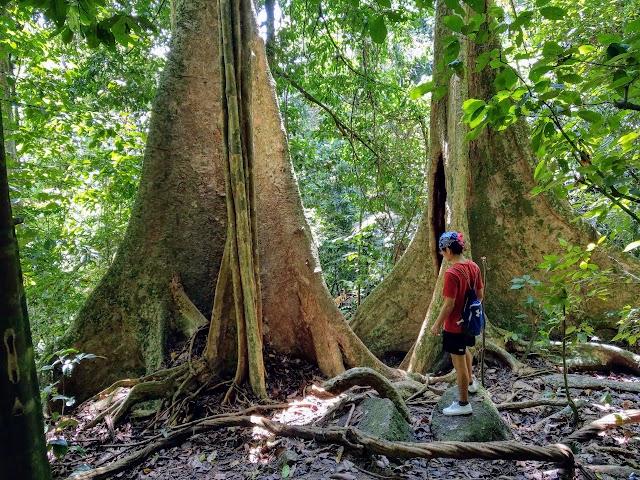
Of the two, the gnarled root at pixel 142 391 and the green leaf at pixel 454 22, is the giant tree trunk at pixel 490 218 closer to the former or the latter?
the gnarled root at pixel 142 391

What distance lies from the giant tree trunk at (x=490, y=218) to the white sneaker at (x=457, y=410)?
7.61ft

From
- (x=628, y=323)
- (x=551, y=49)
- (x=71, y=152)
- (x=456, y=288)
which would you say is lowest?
(x=628, y=323)

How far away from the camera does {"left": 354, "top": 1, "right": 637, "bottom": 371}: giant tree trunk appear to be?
5.47m

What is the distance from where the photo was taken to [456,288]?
3.19 meters

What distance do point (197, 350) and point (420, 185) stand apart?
5240 mm

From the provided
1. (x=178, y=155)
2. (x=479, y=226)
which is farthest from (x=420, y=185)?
(x=178, y=155)

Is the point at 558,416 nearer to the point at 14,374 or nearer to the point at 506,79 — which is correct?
the point at 506,79

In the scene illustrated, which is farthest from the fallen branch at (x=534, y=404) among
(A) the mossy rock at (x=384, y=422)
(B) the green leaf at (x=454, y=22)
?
(B) the green leaf at (x=454, y=22)

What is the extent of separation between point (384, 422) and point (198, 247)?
9.07 feet

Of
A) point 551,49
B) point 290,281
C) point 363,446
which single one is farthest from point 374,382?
point 551,49

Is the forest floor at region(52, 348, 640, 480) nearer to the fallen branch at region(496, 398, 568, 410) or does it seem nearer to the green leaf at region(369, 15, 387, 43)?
the fallen branch at region(496, 398, 568, 410)

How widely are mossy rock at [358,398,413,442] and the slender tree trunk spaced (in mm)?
1961

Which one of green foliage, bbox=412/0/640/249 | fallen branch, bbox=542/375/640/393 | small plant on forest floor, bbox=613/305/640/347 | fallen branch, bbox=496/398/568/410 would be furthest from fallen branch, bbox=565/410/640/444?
green foliage, bbox=412/0/640/249

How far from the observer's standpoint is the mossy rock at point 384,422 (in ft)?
8.99
